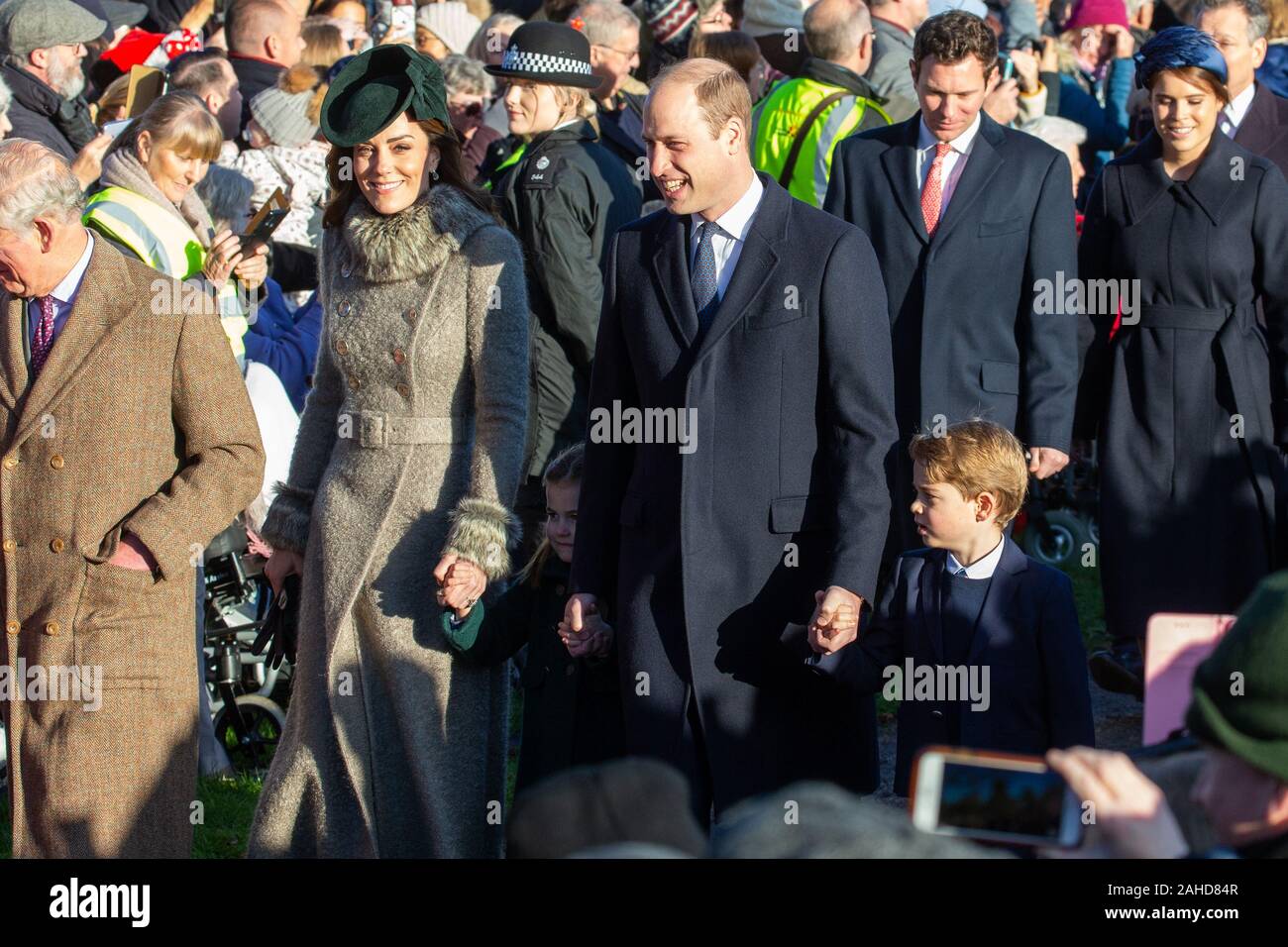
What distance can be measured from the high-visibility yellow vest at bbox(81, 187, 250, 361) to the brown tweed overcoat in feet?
5.07

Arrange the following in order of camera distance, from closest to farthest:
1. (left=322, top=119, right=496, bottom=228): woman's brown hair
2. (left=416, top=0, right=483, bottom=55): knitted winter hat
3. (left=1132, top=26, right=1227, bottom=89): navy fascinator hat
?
(left=322, top=119, right=496, bottom=228): woman's brown hair → (left=1132, top=26, right=1227, bottom=89): navy fascinator hat → (left=416, top=0, right=483, bottom=55): knitted winter hat

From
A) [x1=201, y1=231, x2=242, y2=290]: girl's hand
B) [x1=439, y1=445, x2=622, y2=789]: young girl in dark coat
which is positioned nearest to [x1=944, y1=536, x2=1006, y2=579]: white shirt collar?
[x1=439, y1=445, x2=622, y2=789]: young girl in dark coat

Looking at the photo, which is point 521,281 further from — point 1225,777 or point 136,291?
point 1225,777

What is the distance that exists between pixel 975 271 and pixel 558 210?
1825 millimetres

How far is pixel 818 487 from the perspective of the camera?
13.7 ft

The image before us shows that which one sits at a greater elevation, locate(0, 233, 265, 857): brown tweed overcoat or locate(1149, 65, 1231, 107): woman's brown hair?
locate(1149, 65, 1231, 107): woman's brown hair

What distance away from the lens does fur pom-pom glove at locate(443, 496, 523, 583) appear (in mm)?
4504

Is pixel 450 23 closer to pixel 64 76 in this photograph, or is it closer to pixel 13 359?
pixel 64 76

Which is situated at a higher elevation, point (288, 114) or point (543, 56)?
point (288, 114)

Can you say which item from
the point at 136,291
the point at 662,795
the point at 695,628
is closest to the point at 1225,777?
the point at 662,795

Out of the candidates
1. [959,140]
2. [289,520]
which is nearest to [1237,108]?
[959,140]

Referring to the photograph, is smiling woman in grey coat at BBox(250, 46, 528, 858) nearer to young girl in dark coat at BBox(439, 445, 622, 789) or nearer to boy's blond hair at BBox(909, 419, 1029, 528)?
young girl in dark coat at BBox(439, 445, 622, 789)

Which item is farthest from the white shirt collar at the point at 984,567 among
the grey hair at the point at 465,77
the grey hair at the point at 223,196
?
the grey hair at the point at 465,77

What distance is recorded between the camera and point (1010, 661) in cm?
429
